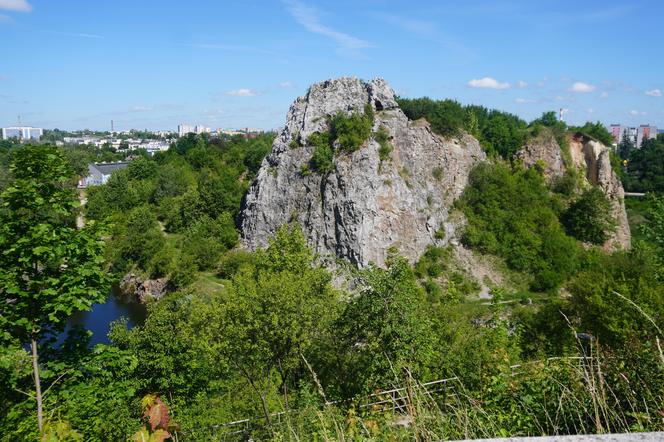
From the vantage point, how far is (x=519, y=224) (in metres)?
35.6

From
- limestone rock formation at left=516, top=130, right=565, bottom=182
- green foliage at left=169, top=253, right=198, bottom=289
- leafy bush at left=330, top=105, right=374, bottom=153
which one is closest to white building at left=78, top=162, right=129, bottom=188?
green foliage at left=169, top=253, right=198, bottom=289

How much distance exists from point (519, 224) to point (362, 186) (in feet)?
40.2

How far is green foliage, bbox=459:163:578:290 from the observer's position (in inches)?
1329

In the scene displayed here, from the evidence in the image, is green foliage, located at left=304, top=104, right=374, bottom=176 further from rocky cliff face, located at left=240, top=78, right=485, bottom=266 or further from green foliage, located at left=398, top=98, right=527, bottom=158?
green foliage, located at left=398, top=98, right=527, bottom=158

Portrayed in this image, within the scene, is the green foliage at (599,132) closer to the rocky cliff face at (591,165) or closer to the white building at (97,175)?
the rocky cliff face at (591,165)

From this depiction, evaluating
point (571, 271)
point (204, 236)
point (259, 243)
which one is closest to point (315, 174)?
point (259, 243)

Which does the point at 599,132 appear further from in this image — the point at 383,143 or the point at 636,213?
the point at 383,143

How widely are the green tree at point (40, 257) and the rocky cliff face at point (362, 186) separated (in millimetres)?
26716

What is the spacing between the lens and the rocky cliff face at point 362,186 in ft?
107

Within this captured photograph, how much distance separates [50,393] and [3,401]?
17.3 inches

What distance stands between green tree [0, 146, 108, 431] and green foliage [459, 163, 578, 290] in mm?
31526

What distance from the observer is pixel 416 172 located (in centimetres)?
3572

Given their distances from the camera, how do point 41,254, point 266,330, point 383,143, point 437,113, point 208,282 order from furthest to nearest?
point 437,113, point 383,143, point 208,282, point 266,330, point 41,254

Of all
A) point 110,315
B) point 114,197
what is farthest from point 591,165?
point 114,197
